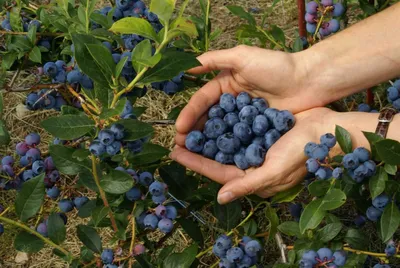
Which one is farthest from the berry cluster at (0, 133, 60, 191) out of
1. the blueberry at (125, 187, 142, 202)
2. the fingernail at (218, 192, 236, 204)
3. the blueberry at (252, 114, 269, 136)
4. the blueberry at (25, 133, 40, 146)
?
the blueberry at (252, 114, 269, 136)

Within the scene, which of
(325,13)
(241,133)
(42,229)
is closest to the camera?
(42,229)

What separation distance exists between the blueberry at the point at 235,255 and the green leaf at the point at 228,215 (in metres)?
0.21

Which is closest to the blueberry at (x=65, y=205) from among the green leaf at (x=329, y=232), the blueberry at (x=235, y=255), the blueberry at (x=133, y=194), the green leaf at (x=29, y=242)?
the green leaf at (x=29, y=242)

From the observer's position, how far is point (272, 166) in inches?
61.2

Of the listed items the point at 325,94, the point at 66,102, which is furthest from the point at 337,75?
the point at 66,102

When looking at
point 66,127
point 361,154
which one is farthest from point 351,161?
point 66,127

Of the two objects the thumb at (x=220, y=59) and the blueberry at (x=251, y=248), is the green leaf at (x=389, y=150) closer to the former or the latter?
the blueberry at (x=251, y=248)

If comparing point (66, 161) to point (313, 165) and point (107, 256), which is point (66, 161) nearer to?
point (107, 256)

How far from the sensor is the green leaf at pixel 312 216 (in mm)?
1358

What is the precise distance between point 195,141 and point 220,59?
10.2 inches

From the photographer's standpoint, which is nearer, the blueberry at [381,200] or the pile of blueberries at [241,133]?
the blueberry at [381,200]

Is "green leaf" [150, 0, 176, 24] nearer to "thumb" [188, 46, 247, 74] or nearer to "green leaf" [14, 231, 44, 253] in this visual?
"thumb" [188, 46, 247, 74]

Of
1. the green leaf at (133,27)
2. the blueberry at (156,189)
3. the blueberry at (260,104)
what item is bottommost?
the blueberry at (156,189)

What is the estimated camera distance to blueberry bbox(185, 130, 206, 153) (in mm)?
1639
